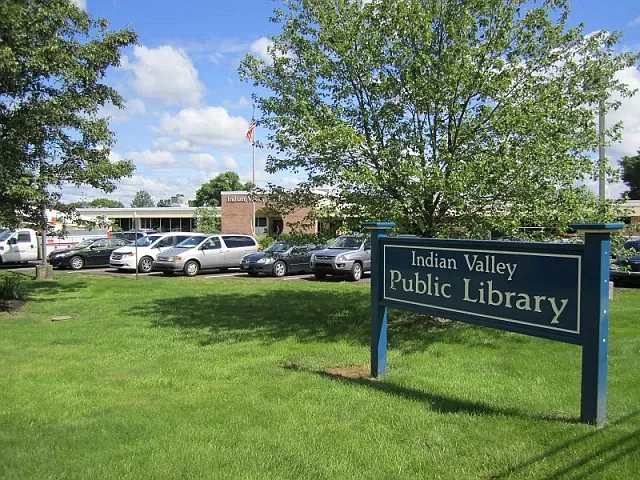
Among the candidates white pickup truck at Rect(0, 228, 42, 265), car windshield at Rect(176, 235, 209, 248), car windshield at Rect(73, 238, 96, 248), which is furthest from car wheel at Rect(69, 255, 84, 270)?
car windshield at Rect(176, 235, 209, 248)

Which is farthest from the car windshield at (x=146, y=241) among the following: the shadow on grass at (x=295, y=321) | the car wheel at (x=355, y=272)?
the shadow on grass at (x=295, y=321)

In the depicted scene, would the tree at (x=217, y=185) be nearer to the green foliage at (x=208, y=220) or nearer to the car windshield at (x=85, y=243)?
the green foliage at (x=208, y=220)

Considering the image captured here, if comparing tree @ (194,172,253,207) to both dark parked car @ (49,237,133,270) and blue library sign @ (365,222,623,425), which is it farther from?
blue library sign @ (365,222,623,425)

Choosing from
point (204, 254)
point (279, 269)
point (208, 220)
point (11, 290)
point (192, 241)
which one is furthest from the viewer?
point (208, 220)

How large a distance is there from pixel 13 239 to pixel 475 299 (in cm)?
2589

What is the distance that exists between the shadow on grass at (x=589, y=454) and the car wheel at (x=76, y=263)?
2353 centimetres

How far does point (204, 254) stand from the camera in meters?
Answer: 22.5

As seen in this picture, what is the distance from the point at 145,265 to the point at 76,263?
3.44 metres

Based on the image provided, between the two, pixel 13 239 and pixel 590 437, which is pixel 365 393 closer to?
pixel 590 437

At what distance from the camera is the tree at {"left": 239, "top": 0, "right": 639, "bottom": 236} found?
7984mm

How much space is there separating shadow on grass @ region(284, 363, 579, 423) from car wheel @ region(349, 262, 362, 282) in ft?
43.2

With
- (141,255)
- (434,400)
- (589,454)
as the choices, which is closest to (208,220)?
(141,255)

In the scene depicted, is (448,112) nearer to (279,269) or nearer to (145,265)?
(279,269)

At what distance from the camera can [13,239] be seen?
26.1 metres
